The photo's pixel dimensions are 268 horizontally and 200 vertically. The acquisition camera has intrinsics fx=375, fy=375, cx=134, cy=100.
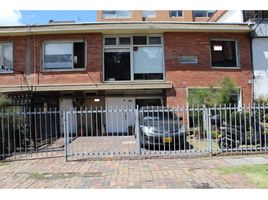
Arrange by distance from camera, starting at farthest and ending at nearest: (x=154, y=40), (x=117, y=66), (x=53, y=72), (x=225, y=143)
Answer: (x=154, y=40)
(x=117, y=66)
(x=53, y=72)
(x=225, y=143)

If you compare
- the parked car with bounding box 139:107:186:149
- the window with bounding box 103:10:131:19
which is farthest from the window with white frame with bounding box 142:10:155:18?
the parked car with bounding box 139:107:186:149

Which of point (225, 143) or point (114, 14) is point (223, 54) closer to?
point (225, 143)

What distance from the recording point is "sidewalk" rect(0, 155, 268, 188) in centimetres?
785

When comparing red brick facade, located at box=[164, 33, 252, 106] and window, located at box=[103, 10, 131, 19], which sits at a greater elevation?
window, located at box=[103, 10, 131, 19]

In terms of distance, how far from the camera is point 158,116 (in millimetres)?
14141

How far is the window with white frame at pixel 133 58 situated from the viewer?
1998 centimetres

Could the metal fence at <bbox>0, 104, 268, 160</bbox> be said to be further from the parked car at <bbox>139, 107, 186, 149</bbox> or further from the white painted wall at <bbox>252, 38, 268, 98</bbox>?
the white painted wall at <bbox>252, 38, 268, 98</bbox>

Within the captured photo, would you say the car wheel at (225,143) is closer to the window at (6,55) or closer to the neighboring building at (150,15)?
the window at (6,55)

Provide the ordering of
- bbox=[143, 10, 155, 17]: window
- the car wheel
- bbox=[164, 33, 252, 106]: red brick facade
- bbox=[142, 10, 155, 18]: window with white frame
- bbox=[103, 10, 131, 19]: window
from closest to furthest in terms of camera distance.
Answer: the car wheel < bbox=[164, 33, 252, 106]: red brick facade < bbox=[103, 10, 131, 19]: window < bbox=[142, 10, 155, 18]: window with white frame < bbox=[143, 10, 155, 17]: window

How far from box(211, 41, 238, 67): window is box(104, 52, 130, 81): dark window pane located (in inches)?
183

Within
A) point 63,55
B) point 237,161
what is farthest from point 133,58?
point 237,161

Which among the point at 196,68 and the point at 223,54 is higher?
the point at 223,54

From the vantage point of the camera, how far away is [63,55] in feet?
65.4

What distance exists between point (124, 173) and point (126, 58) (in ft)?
38.5
